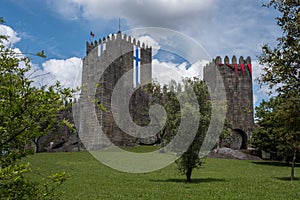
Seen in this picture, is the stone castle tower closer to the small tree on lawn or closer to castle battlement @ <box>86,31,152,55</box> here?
castle battlement @ <box>86,31,152,55</box>

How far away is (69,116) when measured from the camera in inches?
2202

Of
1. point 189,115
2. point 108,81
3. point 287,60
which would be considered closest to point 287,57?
point 287,60

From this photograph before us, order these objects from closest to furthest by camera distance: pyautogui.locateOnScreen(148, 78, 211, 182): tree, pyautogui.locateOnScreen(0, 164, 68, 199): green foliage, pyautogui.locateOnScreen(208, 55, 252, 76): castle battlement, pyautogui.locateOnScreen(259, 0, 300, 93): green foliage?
pyautogui.locateOnScreen(0, 164, 68, 199): green foliage, pyautogui.locateOnScreen(259, 0, 300, 93): green foliage, pyautogui.locateOnScreen(148, 78, 211, 182): tree, pyautogui.locateOnScreen(208, 55, 252, 76): castle battlement

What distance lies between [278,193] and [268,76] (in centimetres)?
577

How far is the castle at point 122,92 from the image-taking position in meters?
48.3

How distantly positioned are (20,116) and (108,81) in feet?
150

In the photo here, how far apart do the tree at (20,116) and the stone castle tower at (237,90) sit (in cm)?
4880

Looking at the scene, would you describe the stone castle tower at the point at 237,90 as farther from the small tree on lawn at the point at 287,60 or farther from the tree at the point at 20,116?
the tree at the point at 20,116

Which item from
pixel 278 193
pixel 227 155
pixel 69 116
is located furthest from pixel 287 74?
pixel 69 116

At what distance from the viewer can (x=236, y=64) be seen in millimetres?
54250

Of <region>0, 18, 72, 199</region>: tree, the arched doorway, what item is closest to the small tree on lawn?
<region>0, 18, 72, 199</region>: tree

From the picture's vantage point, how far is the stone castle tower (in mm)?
52219

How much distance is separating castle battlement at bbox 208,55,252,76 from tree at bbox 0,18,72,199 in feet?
164

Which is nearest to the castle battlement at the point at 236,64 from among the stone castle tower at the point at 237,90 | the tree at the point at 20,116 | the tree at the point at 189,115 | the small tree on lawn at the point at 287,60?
the stone castle tower at the point at 237,90
